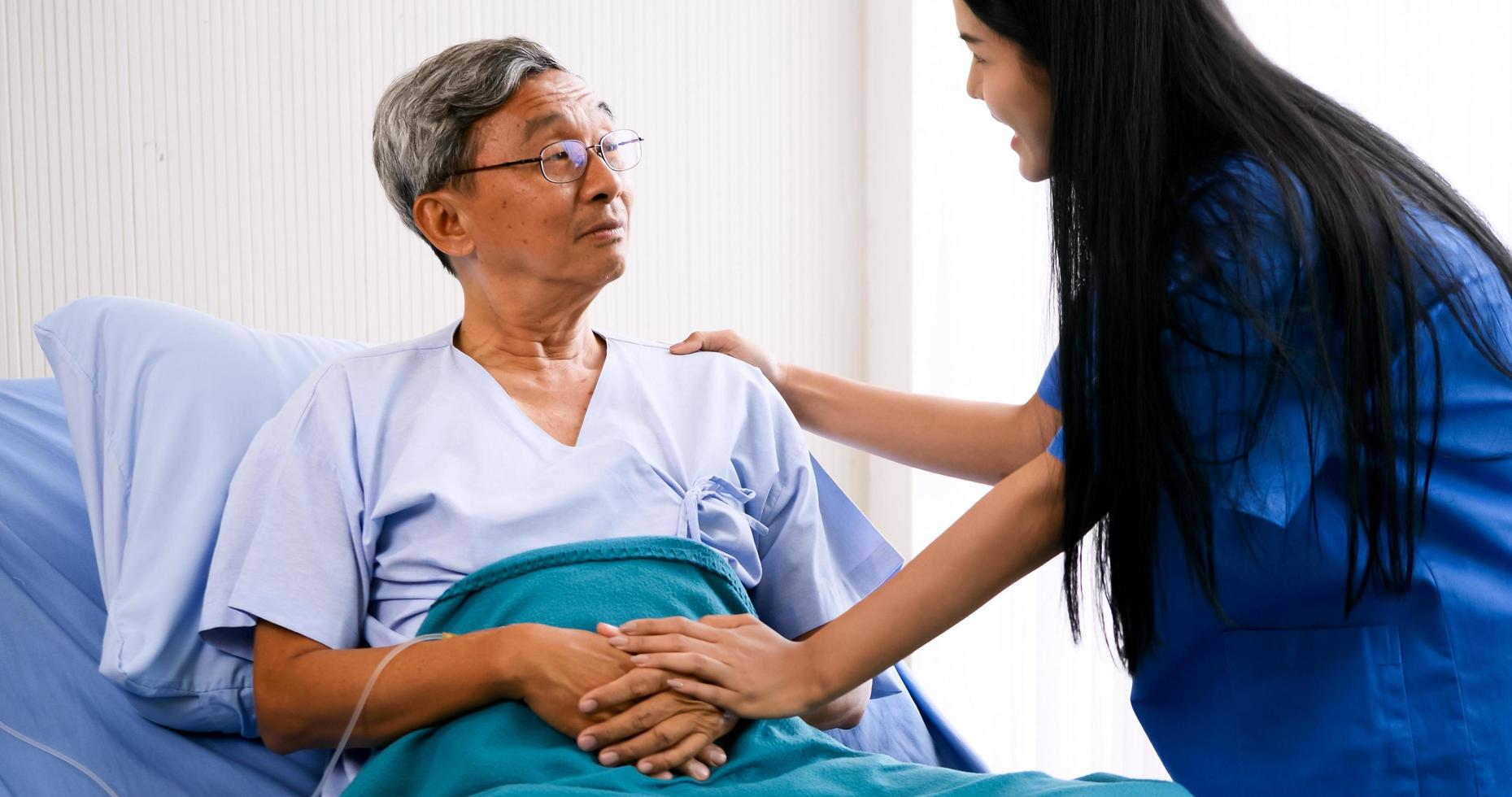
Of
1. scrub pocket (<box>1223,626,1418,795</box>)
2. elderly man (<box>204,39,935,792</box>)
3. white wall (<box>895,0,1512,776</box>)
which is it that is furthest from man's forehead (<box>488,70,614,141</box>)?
white wall (<box>895,0,1512,776</box>)

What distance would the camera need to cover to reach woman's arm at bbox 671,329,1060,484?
1.57 m

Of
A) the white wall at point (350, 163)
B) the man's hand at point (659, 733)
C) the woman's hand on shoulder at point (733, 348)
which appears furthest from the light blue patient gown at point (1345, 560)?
the white wall at point (350, 163)

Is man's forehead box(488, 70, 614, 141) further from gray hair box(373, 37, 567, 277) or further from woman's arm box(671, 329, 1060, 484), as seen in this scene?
woman's arm box(671, 329, 1060, 484)

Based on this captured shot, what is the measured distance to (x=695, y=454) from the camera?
1.45 meters

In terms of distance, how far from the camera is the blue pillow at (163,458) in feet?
4.34

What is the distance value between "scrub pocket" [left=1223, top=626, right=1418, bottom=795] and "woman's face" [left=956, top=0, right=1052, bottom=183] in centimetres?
48

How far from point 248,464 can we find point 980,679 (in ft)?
6.09

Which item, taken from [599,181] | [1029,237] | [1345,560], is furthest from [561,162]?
[1029,237]

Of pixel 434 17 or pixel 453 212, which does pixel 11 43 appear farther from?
pixel 453 212

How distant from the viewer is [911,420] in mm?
1662

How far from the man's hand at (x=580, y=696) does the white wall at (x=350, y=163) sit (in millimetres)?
1375

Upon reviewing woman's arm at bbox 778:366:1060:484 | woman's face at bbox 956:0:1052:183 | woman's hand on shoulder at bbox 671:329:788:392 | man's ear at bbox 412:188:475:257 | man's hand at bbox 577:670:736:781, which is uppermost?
woman's face at bbox 956:0:1052:183

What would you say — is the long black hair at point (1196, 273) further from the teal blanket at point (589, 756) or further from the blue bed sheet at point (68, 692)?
the blue bed sheet at point (68, 692)

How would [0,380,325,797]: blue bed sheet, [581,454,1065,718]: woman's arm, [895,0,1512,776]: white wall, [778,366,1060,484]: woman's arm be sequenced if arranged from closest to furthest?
[581,454,1065,718]: woman's arm → [0,380,325,797]: blue bed sheet → [778,366,1060,484]: woman's arm → [895,0,1512,776]: white wall
